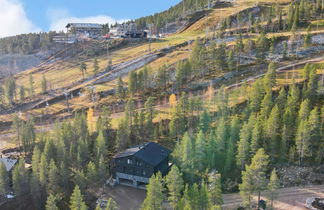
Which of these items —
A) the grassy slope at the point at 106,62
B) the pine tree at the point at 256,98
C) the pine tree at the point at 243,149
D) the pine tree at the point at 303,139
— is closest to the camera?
the pine tree at the point at 243,149

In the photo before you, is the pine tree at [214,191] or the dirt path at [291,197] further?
the dirt path at [291,197]

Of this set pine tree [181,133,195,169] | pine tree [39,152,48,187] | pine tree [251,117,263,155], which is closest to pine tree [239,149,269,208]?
pine tree [251,117,263,155]

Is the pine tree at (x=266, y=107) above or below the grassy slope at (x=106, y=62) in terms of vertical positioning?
below

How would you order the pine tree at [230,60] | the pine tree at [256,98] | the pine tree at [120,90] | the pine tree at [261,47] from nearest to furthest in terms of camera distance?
the pine tree at [256,98] < the pine tree at [230,60] < the pine tree at [120,90] < the pine tree at [261,47]

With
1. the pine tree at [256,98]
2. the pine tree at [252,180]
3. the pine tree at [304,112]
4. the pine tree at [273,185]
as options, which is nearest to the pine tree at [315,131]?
the pine tree at [304,112]

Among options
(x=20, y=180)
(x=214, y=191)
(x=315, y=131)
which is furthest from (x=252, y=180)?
(x=20, y=180)

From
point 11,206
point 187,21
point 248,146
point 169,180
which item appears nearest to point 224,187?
point 248,146

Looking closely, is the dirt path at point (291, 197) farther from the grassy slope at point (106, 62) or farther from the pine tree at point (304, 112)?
the grassy slope at point (106, 62)

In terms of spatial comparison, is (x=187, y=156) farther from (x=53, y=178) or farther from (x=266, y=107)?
(x=53, y=178)
